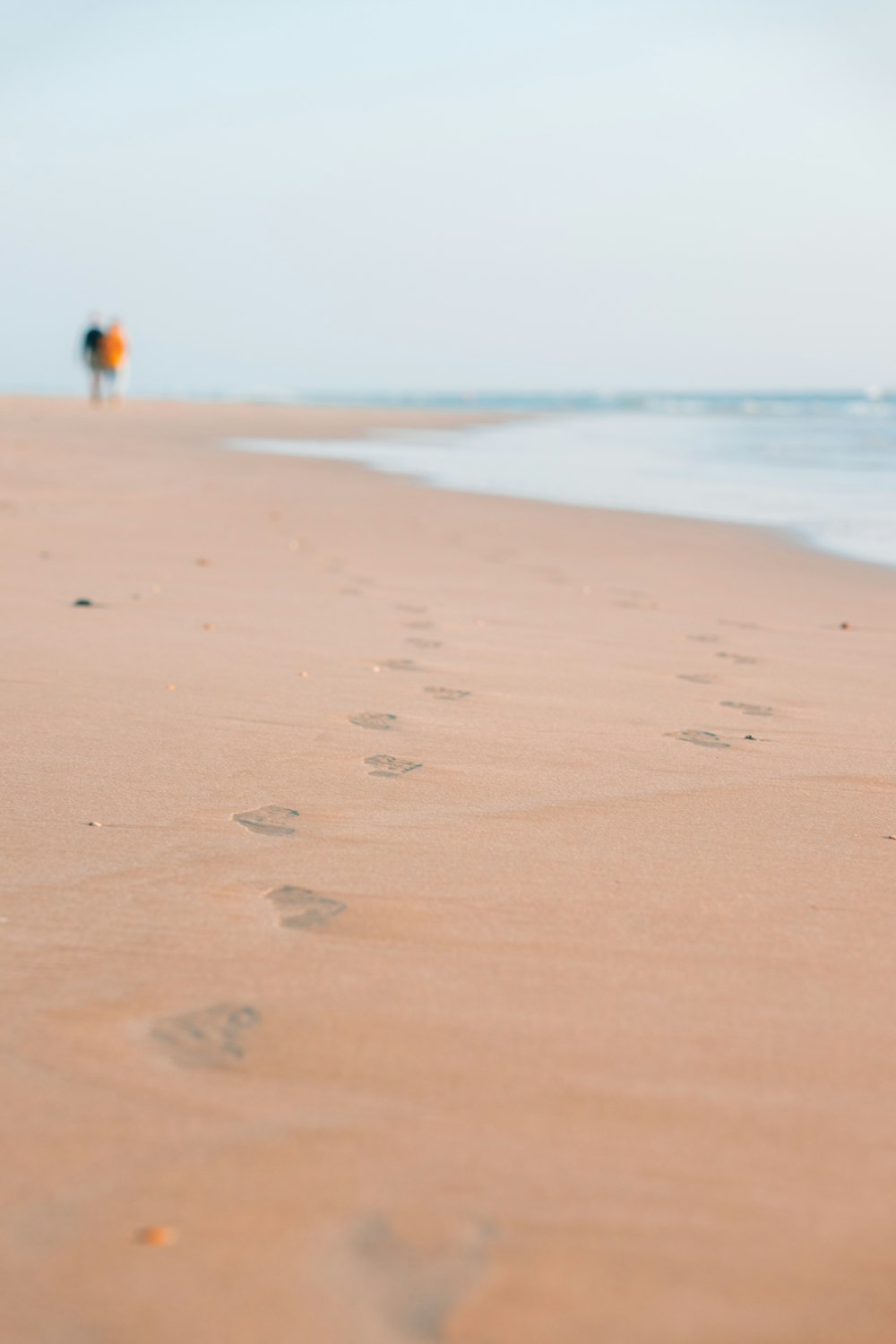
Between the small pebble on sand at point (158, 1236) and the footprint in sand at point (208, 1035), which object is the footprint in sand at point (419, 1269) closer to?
the small pebble on sand at point (158, 1236)

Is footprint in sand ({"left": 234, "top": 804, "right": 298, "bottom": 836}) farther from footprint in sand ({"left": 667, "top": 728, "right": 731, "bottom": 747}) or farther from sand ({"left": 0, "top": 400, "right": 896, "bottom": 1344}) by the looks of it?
footprint in sand ({"left": 667, "top": 728, "right": 731, "bottom": 747})

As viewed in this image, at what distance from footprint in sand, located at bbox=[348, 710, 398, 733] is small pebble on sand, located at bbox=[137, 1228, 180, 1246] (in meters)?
1.81

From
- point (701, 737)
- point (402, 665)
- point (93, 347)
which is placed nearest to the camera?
point (701, 737)

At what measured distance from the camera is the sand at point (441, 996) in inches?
45.6

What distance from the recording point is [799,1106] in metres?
1.43

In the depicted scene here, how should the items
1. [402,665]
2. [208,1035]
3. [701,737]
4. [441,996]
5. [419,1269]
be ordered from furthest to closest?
[402,665] → [701,737] → [441,996] → [208,1035] → [419,1269]

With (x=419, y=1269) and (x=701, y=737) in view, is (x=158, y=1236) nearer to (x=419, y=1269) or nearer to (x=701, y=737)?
(x=419, y=1269)

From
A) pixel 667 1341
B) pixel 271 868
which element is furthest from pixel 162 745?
pixel 667 1341

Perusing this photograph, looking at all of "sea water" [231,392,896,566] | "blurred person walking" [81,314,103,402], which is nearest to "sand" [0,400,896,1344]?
"sea water" [231,392,896,566]

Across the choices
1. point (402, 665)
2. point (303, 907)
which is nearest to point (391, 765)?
point (303, 907)

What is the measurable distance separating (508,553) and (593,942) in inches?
196

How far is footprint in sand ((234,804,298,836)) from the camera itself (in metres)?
2.27

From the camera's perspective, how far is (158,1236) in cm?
119

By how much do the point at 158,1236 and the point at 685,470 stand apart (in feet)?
43.9
